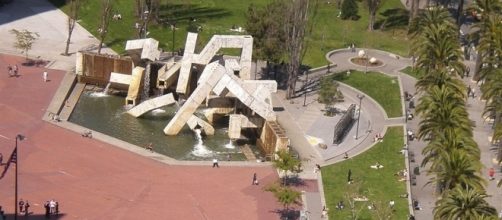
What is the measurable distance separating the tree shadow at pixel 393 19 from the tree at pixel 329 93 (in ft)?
103

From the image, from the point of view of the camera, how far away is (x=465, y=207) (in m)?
58.6

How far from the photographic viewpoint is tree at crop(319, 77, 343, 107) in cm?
9600

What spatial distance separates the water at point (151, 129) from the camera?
277 ft

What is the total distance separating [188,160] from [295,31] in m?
23.8

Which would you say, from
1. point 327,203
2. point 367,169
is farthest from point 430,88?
point 327,203

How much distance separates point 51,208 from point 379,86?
48199mm

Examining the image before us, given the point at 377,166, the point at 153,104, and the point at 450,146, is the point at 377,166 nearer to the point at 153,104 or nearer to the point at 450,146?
the point at 450,146

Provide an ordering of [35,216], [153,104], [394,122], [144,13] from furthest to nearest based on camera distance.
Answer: [144,13] < [394,122] < [153,104] < [35,216]

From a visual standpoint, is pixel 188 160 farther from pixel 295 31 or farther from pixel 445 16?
pixel 445 16

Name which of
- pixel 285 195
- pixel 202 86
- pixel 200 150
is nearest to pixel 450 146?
pixel 285 195

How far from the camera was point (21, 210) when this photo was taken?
221 feet

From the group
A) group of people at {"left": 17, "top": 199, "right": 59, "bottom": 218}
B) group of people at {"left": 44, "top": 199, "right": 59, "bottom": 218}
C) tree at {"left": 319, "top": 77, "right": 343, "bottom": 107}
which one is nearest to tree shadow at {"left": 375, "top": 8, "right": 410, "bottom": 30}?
tree at {"left": 319, "top": 77, "right": 343, "bottom": 107}

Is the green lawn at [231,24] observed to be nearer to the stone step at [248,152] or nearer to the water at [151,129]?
the water at [151,129]

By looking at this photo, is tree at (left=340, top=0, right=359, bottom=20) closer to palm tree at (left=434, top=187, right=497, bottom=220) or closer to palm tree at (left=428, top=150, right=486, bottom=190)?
palm tree at (left=428, top=150, right=486, bottom=190)
